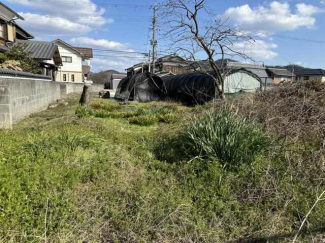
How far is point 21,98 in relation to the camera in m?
7.12

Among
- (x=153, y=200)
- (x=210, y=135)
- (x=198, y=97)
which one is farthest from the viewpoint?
(x=198, y=97)

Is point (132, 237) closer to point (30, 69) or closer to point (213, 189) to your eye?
point (213, 189)

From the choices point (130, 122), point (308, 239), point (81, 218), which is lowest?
point (308, 239)

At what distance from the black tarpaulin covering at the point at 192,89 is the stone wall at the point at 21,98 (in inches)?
253

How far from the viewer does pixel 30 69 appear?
41.0ft

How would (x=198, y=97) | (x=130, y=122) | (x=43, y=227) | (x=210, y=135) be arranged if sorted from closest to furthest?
(x=43, y=227) < (x=210, y=135) < (x=130, y=122) < (x=198, y=97)

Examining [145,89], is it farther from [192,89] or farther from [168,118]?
[168,118]

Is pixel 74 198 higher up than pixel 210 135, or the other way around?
pixel 210 135

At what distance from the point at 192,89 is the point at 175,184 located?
10.3m

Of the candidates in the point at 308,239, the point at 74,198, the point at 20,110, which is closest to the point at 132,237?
the point at 74,198

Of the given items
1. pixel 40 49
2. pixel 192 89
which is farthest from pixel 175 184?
pixel 40 49

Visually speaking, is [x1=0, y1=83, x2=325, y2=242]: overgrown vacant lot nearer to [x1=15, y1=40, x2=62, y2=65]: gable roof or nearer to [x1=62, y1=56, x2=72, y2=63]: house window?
[x1=15, y1=40, x2=62, y2=65]: gable roof

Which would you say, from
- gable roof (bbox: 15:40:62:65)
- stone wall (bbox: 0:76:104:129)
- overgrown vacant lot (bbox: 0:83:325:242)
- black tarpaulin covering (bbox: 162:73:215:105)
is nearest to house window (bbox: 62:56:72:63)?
gable roof (bbox: 15:40:62:65)

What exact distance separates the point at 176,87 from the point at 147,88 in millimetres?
1821
